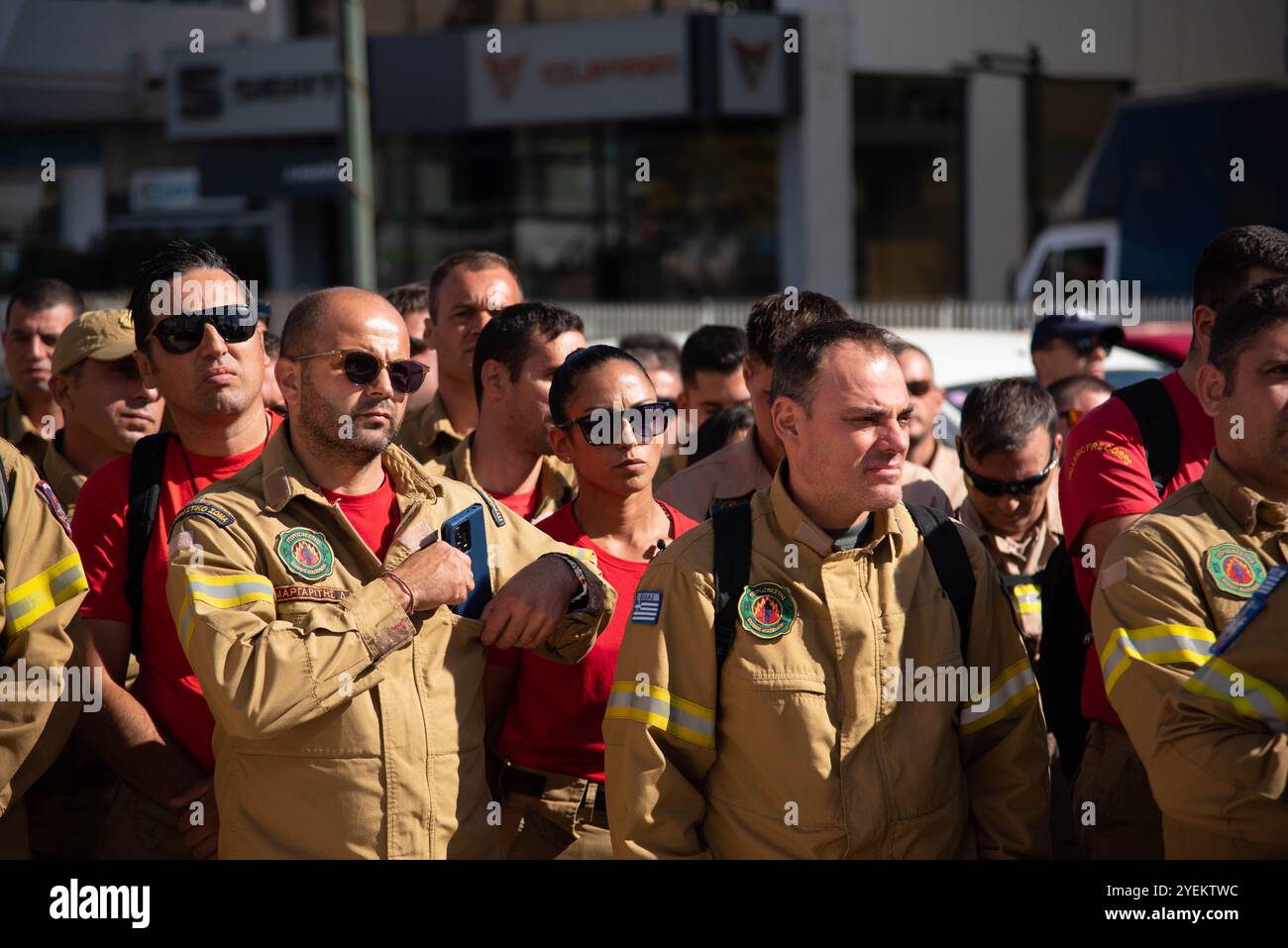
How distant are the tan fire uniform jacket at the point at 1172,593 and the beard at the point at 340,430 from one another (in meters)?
1.64

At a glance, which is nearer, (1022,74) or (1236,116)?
(1236,116)

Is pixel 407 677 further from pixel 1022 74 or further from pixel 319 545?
pixel 1022 74

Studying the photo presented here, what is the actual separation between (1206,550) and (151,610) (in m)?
2.46

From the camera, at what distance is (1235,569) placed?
114 inches

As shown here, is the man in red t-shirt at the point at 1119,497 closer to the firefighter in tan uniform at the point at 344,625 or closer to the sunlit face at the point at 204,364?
the firefighter in tan uniform at the point at 344,625

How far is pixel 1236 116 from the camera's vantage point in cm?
1533

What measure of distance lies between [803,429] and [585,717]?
3.16ft

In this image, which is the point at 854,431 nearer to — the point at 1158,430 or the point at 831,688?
the point at 831,688

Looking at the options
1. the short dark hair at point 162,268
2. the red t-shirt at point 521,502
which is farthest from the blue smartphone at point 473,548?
the short dark hair at point 162,268

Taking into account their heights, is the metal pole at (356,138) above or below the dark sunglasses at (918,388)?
above

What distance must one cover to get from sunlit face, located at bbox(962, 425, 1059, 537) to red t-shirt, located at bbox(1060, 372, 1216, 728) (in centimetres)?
76

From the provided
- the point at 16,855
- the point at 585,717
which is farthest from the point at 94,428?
the point at 585,717

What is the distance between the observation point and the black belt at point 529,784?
11.5 feet

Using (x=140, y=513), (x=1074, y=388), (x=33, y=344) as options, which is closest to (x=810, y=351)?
(x=140, y=513)
